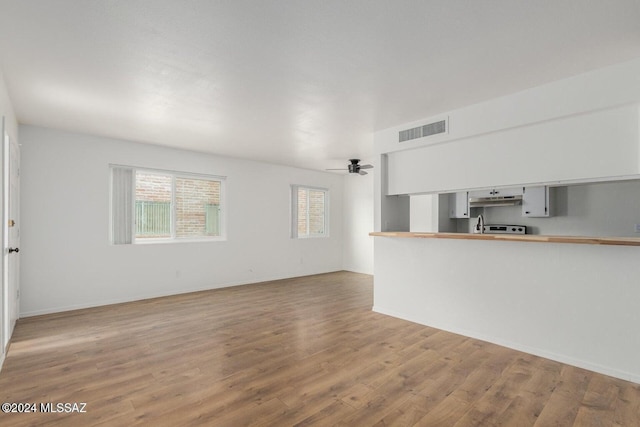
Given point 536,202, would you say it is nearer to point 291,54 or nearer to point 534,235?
point 534,235

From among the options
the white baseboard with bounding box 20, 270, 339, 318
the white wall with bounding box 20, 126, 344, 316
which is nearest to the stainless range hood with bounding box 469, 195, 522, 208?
the white wall with bounding box 20, 126, 344, 316

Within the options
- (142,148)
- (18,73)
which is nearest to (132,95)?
(18,73)

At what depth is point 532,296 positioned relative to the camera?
10.7 feet

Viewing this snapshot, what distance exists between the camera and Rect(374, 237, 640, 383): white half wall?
2.76 metres

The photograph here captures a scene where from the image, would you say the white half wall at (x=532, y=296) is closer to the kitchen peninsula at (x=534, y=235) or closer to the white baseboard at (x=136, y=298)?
the kitchen peninsula at (x=534, y=235)

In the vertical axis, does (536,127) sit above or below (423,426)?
above

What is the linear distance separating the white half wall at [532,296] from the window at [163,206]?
3720mm

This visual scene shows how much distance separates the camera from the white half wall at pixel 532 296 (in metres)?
2.76

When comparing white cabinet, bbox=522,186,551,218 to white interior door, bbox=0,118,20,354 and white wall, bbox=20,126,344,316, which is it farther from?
white interior door, bbox=0,118,20,354

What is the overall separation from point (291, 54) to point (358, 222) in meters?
6.13

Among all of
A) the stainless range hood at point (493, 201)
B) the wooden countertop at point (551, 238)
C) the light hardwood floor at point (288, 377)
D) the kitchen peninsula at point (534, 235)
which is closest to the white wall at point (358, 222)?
the stainless range hood at point (493, 201)

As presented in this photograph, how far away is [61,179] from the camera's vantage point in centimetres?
472

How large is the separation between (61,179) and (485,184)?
18.4ft

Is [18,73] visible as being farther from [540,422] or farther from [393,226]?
[540,422]
